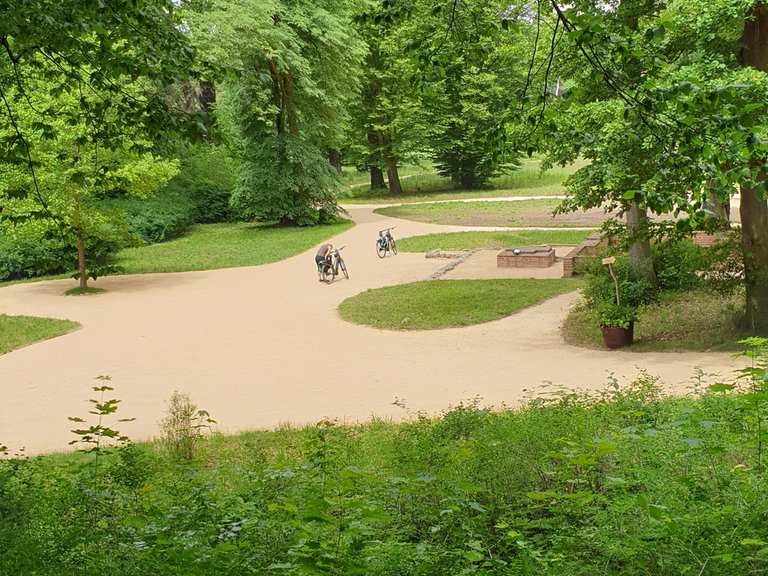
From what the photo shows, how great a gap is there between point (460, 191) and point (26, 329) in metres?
33.8

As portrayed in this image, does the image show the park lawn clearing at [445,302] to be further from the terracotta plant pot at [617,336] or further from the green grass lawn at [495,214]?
the green grass lawn at [495,214]

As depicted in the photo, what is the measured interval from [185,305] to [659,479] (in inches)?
595

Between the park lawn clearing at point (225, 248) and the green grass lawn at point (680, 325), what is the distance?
13132 millimetres

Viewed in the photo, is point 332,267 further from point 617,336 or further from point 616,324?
point 616,324

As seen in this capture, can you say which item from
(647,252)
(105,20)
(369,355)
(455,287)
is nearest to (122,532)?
(105,20)

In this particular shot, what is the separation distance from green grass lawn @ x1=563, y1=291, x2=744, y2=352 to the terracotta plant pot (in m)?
0.12

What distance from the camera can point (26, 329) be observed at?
637 inches

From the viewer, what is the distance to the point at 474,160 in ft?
157

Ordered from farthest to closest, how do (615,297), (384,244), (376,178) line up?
(376,178), (384,244), (615,297)

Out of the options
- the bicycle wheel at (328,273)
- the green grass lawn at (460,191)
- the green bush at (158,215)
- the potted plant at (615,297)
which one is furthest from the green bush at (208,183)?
the potted plant at (615,297)

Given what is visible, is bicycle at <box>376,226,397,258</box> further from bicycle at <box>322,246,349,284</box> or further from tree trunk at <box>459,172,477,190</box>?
tree trunk at <box>459,172,477,190</box>

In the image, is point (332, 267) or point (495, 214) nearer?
point (332, 267)

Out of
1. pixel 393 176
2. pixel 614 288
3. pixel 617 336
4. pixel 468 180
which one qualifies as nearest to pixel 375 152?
pixel 393 176

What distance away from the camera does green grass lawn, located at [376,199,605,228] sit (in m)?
30.6
